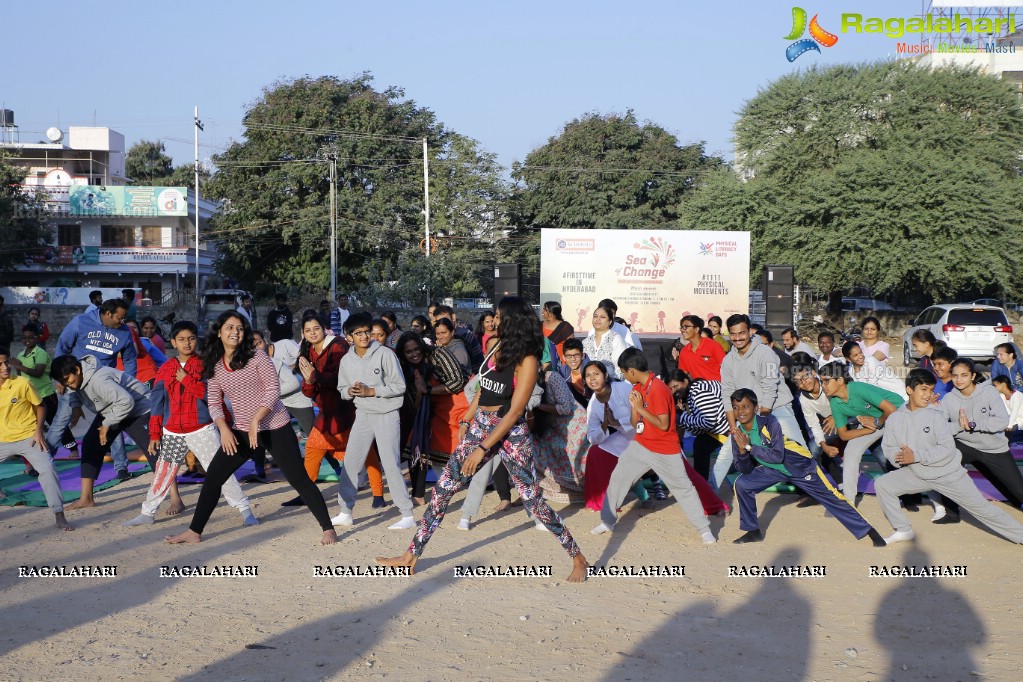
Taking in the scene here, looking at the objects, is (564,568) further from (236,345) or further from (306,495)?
(236,345)

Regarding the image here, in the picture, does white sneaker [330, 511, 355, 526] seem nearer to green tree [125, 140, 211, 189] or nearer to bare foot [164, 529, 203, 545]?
bare foot [164, 529, 203, 545]

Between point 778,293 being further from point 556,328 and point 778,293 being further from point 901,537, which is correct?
point 901,537

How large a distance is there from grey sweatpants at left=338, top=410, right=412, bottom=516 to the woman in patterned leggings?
1.28 meters

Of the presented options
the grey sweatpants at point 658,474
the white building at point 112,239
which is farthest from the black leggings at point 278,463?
the white building at point 112,239

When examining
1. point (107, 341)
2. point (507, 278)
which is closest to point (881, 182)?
point (507, 278)

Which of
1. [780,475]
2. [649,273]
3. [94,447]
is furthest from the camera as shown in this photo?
[649,273]

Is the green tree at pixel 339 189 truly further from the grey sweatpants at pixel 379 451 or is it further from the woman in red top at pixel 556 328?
the grey sweatpants at pixel 379 451

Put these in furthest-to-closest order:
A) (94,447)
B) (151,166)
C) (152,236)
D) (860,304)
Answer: (151,166) → (152,236) → (860,304) → (94,447)

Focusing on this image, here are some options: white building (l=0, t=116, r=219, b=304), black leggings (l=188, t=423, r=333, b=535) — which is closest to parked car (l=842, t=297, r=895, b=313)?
white building (l=0, t=116, r=219, b=304)

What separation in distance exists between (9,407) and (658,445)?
4.76m

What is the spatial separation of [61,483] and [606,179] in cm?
3744

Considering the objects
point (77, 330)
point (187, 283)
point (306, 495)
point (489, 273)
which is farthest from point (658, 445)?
point (187, 283)

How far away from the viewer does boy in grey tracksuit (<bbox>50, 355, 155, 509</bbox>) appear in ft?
27.9

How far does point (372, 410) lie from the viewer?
A: 7785mm
